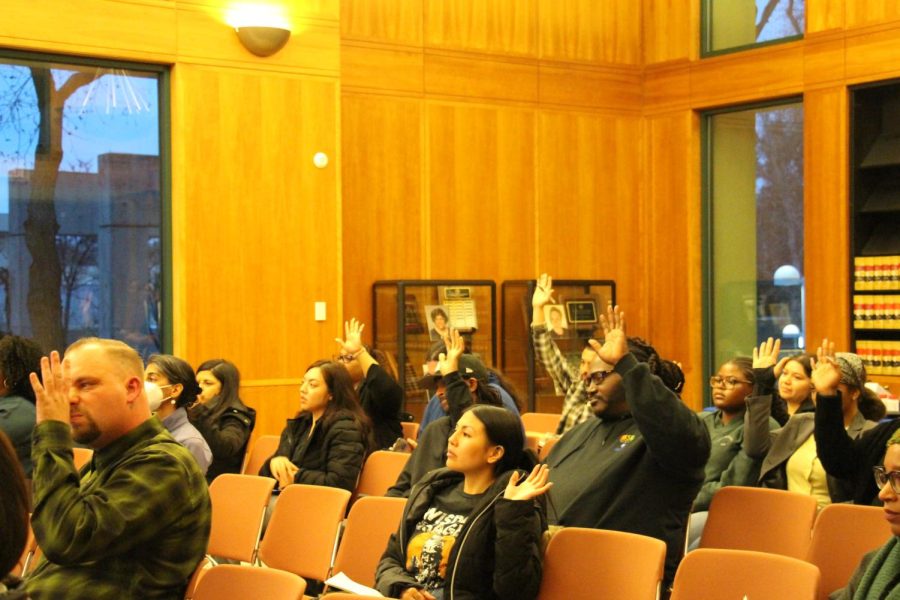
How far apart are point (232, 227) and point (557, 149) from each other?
3485mm

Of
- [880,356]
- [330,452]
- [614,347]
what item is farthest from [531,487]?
[880,356]

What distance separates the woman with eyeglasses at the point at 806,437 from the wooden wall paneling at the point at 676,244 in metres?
5.17

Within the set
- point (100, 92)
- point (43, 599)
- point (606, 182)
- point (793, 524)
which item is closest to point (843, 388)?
point (793, 524)

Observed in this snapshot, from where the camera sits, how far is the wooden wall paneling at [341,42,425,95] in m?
9.54

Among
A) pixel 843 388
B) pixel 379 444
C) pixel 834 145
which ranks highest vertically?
pixel 834 145

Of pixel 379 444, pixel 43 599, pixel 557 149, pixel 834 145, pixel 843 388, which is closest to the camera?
pixel 43 599

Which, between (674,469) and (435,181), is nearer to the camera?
(674,469)

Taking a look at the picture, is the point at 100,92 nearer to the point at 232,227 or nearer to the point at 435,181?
the point at 232,227

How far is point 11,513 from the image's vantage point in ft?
7.38

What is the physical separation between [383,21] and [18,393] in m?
5.14

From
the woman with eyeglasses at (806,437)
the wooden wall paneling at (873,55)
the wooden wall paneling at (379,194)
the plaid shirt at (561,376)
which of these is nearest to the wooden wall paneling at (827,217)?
the wooden wall paneling at (873,55)

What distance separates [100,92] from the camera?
26.3 feet

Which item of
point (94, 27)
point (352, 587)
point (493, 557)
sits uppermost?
point (94, 27)

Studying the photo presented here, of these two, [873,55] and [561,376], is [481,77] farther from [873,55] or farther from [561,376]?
[561,376]
